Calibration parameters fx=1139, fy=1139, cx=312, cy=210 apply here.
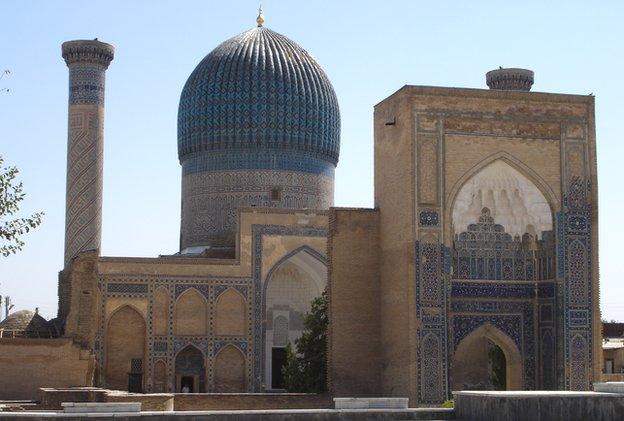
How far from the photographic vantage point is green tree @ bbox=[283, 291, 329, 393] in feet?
54.1

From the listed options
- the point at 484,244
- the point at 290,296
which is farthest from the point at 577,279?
the point at 290,296

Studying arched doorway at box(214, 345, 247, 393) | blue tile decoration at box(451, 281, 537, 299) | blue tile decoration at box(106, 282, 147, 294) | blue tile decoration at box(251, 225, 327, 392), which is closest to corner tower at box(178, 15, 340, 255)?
blue tile decoration at box(251, 225, 327, 392)

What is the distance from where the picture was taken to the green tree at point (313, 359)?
16.5 metres

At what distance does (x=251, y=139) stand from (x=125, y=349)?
5648 mm

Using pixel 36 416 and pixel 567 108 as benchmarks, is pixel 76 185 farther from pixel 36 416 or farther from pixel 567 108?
pixel 36 416

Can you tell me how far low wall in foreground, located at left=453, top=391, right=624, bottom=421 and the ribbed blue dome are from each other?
14.8 m

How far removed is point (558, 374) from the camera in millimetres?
13914

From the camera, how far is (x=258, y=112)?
2375 cm

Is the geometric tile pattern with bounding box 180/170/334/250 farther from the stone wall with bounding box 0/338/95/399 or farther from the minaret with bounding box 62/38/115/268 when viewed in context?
the stone wall with bounding box 0/338/95/399

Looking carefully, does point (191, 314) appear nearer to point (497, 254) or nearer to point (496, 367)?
point (496, 367)

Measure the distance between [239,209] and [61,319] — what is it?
4244 mm

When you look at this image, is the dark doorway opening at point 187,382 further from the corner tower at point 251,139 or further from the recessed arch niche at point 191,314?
the corner tower at point 251,139

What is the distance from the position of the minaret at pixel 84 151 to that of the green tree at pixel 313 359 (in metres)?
7.73

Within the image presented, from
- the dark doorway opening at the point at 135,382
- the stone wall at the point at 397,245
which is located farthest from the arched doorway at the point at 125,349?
the stone wall at the point at 397,245
